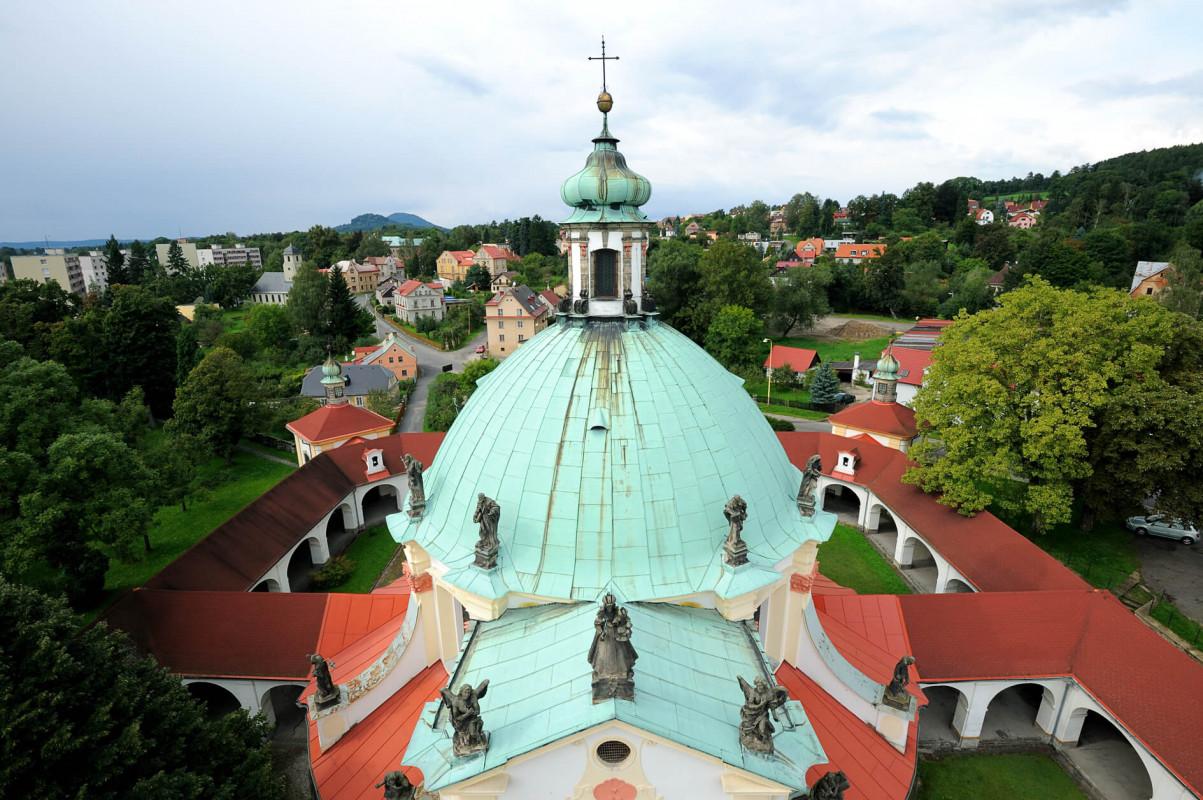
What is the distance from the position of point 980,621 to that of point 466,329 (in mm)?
77031

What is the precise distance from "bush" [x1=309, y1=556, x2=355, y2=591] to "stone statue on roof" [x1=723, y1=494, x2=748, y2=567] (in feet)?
73.1

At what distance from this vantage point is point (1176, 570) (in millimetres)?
27234

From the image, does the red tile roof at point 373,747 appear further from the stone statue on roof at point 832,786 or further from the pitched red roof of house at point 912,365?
the pitched red roof of house at point 912,365

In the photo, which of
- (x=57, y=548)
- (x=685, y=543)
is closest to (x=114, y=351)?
(x=57, y=548)

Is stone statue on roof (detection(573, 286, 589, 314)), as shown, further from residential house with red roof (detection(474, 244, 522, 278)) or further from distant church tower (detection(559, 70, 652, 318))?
residential house with red roof (detection(474, 244, 522, 278))

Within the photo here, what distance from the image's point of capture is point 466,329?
87.2 meters

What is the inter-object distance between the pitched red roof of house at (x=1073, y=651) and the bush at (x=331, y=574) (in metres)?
24.1

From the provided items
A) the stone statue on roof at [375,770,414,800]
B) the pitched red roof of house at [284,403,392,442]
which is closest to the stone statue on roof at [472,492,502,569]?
the stone statue on roof at [375,770,414,800]

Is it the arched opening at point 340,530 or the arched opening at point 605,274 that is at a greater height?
the arched opening at point 605,274

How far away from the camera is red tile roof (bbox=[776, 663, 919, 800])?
13695 millimetres

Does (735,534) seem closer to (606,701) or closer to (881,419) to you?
(606,701)

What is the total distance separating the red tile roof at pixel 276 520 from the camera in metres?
22.6

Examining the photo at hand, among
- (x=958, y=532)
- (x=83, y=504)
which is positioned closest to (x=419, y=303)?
(x=83, y=504)

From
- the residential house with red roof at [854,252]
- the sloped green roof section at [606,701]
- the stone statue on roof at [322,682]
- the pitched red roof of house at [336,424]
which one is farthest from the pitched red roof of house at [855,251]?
the stone statue on roof at [322,682]
